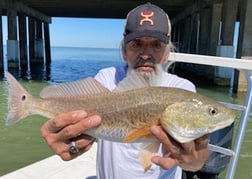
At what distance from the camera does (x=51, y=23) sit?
46.1 meters

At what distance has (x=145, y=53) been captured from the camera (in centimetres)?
228

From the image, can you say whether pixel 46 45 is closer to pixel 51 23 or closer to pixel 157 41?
pixel 51 23

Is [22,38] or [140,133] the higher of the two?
[140,133]

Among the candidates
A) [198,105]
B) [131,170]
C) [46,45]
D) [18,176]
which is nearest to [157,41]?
[198,105]

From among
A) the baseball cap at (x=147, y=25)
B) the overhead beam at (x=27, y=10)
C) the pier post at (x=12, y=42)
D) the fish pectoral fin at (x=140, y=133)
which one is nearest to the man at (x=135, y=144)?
the baseball cap at (x=147, y=25)

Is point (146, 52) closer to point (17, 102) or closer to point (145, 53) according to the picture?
point (145, 53)

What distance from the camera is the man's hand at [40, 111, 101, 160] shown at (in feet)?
6.06

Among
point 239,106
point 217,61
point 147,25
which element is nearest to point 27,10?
point 217,61

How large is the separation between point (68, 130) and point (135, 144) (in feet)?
1.88

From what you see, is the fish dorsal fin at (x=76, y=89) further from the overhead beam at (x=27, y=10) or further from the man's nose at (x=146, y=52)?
the overhead beam at (x=27, y=10)

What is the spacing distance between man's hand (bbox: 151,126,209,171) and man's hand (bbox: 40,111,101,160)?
32 cm

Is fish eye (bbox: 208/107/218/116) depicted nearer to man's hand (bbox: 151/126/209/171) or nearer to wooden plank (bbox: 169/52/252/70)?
man's hand (bbox: 151/126/209/171)

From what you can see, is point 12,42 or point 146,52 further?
point 12,42

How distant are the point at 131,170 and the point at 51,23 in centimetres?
4524
